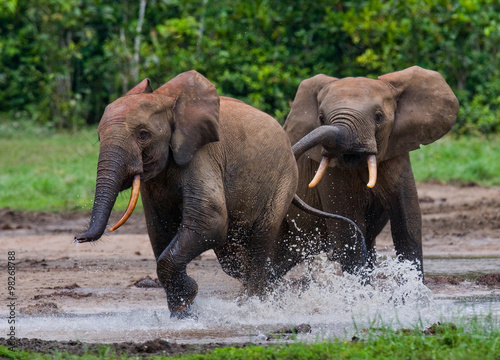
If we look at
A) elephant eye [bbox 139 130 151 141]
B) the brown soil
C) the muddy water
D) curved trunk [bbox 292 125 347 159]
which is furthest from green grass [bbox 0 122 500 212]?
elephant eye [bbox 139 130 151 141]

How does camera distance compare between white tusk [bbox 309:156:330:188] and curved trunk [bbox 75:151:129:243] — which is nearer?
curved trunk [bbox 75:151:129:243]

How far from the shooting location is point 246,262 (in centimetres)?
748

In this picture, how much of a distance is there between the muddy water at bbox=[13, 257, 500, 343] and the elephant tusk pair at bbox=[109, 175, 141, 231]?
70 cm

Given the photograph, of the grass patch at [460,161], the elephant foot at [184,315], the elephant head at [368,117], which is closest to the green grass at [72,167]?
the grass patch at [460,161]

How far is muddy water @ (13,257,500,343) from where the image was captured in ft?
19.9

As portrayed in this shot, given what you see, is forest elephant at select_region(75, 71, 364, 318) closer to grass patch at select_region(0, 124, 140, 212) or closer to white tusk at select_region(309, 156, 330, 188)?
white tusk at select_region(309, 156, 330, 188)

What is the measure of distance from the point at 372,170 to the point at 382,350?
261 cm

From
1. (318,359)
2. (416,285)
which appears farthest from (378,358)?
(416,285)

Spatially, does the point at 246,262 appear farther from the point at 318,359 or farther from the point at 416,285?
the point at 318,359

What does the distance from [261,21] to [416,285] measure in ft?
37.6

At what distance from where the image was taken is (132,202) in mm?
5812

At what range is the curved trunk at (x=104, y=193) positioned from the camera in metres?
5.61

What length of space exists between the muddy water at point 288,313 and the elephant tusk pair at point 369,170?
80 cm

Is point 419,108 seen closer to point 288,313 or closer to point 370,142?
point 370,142
